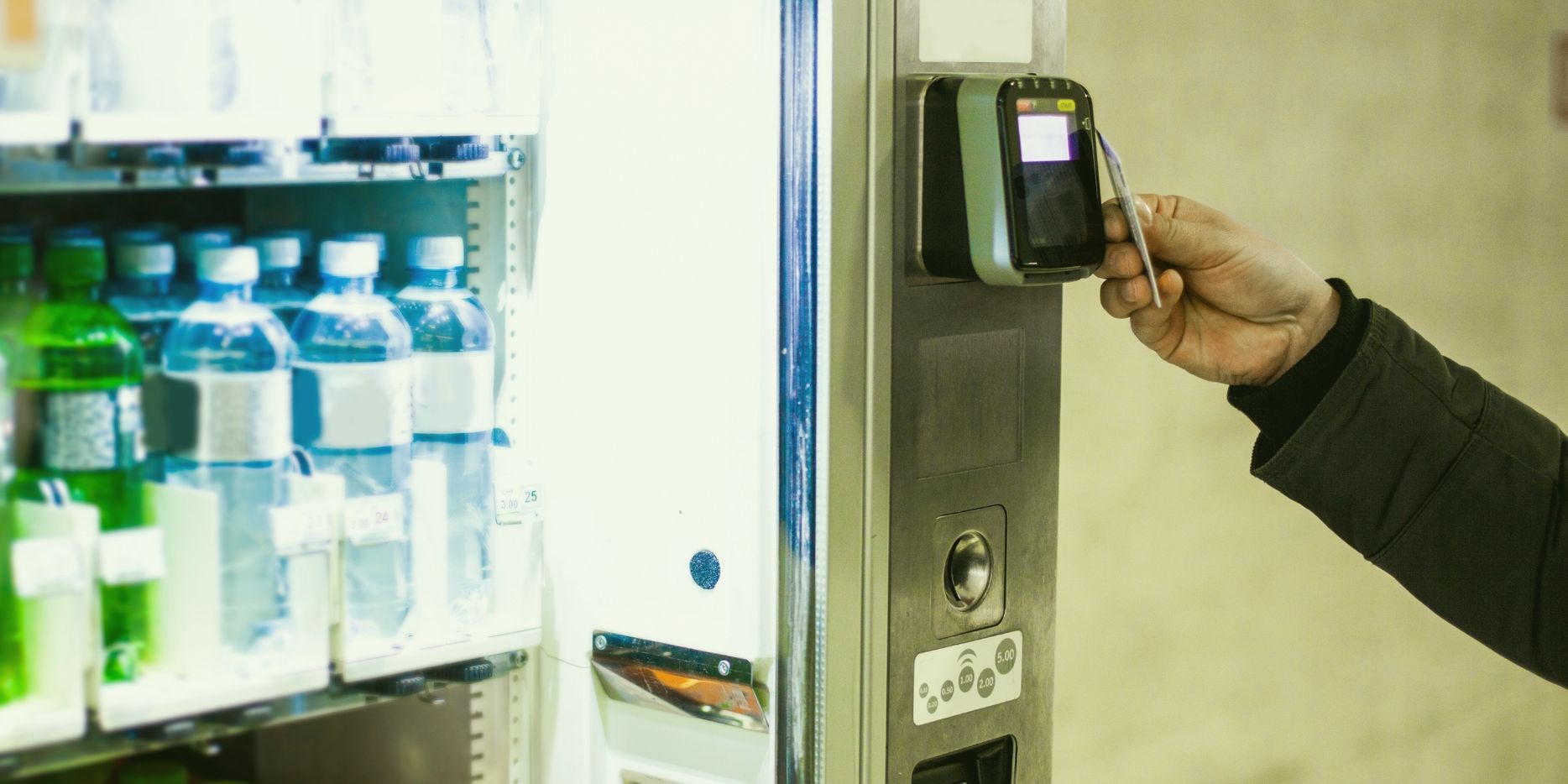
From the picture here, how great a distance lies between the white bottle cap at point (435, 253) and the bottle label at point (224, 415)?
8.9 inches

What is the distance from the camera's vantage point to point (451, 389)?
5.42 ft

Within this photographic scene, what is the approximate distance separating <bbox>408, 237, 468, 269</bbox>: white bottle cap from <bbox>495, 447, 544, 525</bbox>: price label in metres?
0.24

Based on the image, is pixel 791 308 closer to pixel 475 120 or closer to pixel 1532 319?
pixel 475 120

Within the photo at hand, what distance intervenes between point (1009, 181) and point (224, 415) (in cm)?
81

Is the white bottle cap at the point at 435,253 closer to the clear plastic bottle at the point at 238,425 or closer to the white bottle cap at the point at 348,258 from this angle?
the white bottle cap at the point at 348,258

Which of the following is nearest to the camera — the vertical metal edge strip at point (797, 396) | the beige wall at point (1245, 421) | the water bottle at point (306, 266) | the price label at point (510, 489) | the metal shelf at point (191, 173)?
the metal shelf at point (191, 173)

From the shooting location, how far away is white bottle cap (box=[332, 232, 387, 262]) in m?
1.55

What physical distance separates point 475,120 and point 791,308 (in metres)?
0.40

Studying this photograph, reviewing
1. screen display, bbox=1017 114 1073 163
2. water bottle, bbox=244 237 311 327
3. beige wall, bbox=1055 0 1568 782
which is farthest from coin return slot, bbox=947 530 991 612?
beige wall, bbox=1055 0 1568 782

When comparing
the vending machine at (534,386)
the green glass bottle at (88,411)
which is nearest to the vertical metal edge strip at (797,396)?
the vending machine at (534,386)

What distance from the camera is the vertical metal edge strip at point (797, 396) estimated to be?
1486mm

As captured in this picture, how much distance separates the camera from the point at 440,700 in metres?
1.62

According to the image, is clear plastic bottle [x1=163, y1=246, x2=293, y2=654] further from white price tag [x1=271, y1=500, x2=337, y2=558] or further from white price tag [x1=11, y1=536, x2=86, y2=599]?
white price tag [x1=11, y1=536, x2=86, y2=599]

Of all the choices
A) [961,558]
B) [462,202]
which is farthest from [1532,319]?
[462,202]
